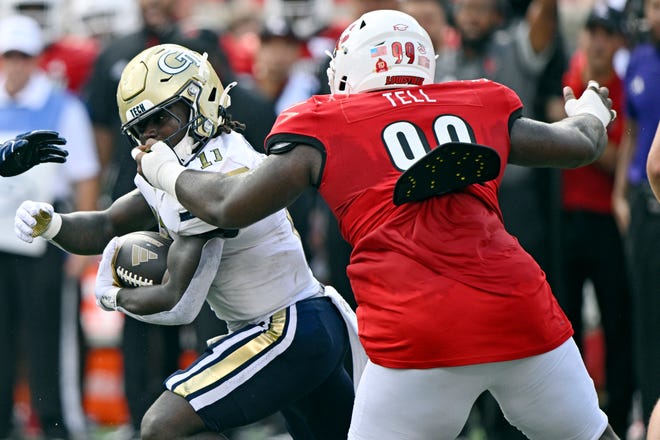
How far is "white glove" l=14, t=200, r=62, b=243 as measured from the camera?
5.01 m

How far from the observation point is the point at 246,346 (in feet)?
15.8

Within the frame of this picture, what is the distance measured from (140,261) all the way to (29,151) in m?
0.62

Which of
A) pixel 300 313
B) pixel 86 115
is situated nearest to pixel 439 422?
pixel 300 313

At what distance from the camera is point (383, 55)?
14.6ft

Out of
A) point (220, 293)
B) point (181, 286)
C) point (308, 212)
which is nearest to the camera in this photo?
point (181, 286)

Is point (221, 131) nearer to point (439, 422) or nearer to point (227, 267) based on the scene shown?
point (227, 267)

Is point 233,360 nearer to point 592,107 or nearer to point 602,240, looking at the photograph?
point 592,107

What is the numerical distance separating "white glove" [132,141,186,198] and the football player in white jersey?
135 mm

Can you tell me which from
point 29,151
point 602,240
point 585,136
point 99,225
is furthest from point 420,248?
point 602,240

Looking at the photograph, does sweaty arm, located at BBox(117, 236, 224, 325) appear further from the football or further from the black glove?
the black glove

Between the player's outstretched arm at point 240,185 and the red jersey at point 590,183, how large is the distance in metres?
3.55

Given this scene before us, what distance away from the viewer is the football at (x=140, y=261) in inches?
191

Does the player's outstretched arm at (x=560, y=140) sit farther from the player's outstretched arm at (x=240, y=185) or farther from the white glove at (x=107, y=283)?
the white glove at (x=107, y=283)

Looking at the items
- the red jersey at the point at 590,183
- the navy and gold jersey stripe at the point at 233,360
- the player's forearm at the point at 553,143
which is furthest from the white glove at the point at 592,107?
the red jersey at the point at 590,183
